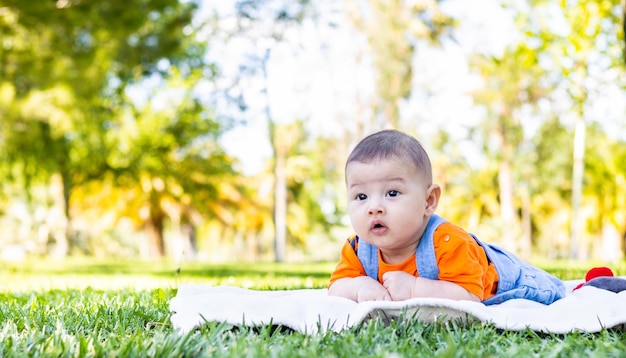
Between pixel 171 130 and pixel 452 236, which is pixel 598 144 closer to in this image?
pixel 171 130

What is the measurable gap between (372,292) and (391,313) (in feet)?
0.92

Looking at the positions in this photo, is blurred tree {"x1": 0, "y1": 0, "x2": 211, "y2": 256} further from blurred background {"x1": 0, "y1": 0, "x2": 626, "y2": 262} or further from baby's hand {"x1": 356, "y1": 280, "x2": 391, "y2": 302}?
baby's hand {"x1": 356, "y1": 280, "x2": 391, "y2": 302}

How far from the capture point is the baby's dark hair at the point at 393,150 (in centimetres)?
275

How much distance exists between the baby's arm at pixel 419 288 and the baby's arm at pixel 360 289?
1.6 inches

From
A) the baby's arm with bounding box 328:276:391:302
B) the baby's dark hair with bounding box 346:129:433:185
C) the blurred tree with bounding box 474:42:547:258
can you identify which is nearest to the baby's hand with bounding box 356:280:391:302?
the baby's arm with bounding box 328:276:391:302

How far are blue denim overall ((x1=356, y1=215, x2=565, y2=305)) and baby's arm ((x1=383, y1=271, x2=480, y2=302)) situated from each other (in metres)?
0.09

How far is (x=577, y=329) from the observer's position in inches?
92.7

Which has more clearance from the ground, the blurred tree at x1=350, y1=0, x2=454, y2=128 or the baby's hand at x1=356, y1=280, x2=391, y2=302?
the blurred tree at x1=350, y1=0, x2=454, y2=128

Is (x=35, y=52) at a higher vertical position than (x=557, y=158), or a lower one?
higher

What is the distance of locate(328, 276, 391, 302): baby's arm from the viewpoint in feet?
9.11

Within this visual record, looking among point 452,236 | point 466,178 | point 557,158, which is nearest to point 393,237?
point 452,236

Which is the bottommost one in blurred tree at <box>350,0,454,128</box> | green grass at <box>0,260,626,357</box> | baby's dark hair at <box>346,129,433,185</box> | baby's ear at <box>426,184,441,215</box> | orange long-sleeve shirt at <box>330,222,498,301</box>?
green grass at <box>0,260,626,357</box>

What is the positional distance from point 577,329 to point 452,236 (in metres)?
0.66

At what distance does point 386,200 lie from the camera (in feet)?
8.98
